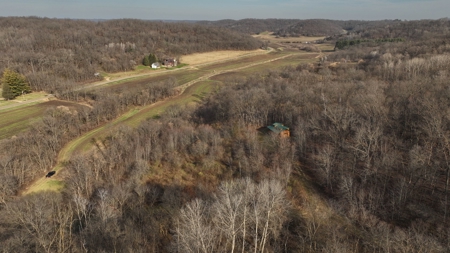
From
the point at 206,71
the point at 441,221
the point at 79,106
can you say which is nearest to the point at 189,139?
the point at 441,221

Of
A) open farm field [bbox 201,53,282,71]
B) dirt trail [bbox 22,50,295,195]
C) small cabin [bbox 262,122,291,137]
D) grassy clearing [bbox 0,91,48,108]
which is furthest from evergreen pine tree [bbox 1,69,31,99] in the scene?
small cabin [bbox 262,122,291,137]

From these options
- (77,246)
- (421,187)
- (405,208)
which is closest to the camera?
(77,246)

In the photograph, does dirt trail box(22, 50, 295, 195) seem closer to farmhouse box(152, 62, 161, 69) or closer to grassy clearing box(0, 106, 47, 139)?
grassy clearing box(0, 106, 47, 139)

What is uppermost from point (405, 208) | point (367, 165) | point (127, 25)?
point (127, 25)

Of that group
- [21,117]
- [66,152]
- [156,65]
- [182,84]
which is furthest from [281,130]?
[156,65]

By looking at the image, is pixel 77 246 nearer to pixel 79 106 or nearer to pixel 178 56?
pixel 79 106

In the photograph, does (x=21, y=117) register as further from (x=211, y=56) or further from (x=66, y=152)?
(x=211, y=56)
